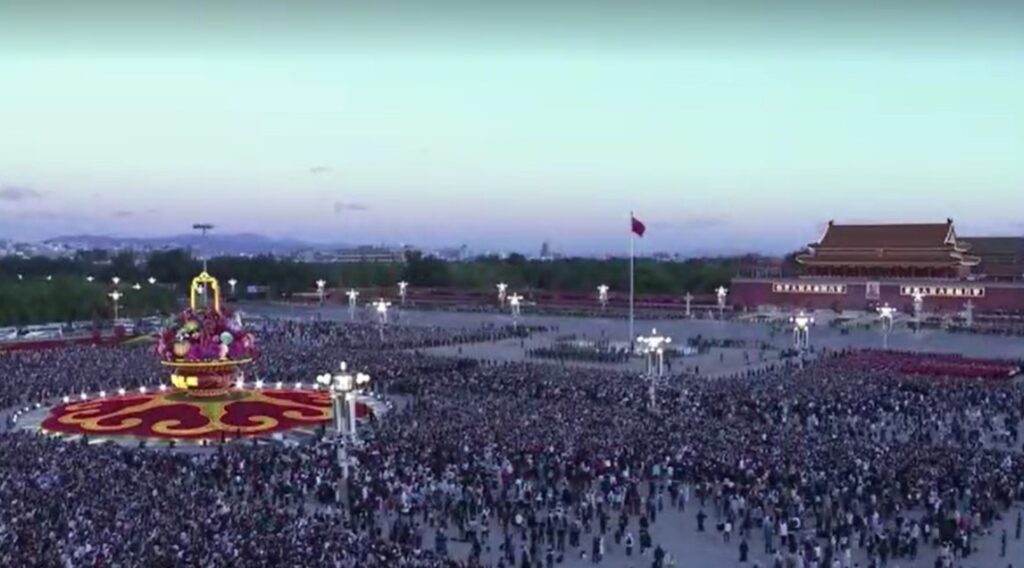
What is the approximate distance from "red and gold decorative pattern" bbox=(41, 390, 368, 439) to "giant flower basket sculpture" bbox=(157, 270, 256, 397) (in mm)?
563

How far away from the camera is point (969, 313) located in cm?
6431

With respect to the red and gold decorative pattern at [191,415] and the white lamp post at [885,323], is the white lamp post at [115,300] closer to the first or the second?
the red and gold decorative pattern at [191,415]

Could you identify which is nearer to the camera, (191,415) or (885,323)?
(191,415)

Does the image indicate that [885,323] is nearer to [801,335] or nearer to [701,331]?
[801,335]

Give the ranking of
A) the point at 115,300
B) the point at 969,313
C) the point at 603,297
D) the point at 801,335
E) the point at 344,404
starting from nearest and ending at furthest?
the point at 344,404
the point at 801,335
the point at 969,313
the point at 115,300
the point at 603,297

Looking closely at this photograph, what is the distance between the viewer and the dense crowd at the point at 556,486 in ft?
64.0

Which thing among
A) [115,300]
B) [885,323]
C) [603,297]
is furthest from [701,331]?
[115,300]

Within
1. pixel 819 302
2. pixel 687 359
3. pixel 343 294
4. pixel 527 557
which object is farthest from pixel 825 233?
pixel 527 557

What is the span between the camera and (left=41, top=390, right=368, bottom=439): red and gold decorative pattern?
32.3 m

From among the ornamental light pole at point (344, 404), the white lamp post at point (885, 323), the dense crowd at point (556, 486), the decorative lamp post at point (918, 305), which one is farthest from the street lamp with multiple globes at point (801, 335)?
the ornamental light pole at point (344, 404)

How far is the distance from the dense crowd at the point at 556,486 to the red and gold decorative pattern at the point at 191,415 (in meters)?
2.83

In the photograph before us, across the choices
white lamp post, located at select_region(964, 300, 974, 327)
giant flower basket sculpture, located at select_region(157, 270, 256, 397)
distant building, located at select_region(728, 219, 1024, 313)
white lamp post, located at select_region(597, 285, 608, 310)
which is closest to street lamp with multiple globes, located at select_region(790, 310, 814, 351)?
white lamp post, located at select_region(964, 300, 974, 327)

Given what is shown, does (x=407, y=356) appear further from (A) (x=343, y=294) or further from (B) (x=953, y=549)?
(A) (x=343, y=294)

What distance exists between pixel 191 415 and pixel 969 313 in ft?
157
